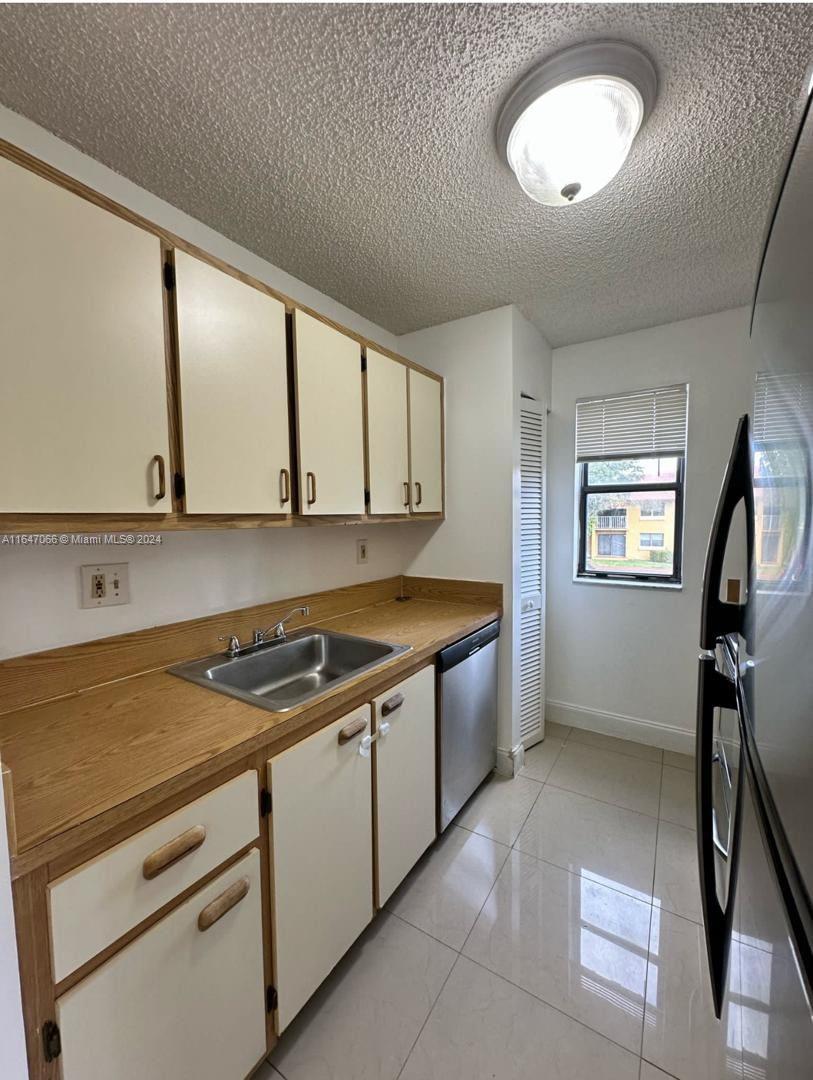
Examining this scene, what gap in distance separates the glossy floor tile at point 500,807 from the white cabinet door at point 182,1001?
1.12 metres

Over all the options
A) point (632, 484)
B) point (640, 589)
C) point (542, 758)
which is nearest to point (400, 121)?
point (632, 484)

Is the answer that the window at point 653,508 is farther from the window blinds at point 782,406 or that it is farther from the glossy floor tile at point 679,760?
the window blinds at point 782,406

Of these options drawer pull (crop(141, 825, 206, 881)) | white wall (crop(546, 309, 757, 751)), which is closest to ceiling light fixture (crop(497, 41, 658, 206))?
white wall (crop(546, 309, 757, 751))

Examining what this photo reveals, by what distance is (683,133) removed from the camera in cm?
116

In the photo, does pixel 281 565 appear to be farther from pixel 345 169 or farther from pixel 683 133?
pixel 683 133

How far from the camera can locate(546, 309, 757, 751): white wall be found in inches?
89.4

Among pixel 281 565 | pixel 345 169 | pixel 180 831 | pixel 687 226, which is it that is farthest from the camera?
pixel 281 565

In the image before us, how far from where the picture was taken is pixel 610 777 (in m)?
2.22

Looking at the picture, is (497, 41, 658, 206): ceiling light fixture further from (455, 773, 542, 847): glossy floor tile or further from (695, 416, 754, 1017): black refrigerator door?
(455, 773, 542, 847): glossy floor tile

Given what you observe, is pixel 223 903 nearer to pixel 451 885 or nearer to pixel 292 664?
pixel 292 664

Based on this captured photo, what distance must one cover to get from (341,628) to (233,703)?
0.76m

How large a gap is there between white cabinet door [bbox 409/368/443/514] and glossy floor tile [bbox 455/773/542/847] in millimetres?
1462

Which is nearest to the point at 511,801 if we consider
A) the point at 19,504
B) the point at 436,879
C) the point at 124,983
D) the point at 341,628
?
the point at 436,879

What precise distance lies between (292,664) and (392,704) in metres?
0.51
